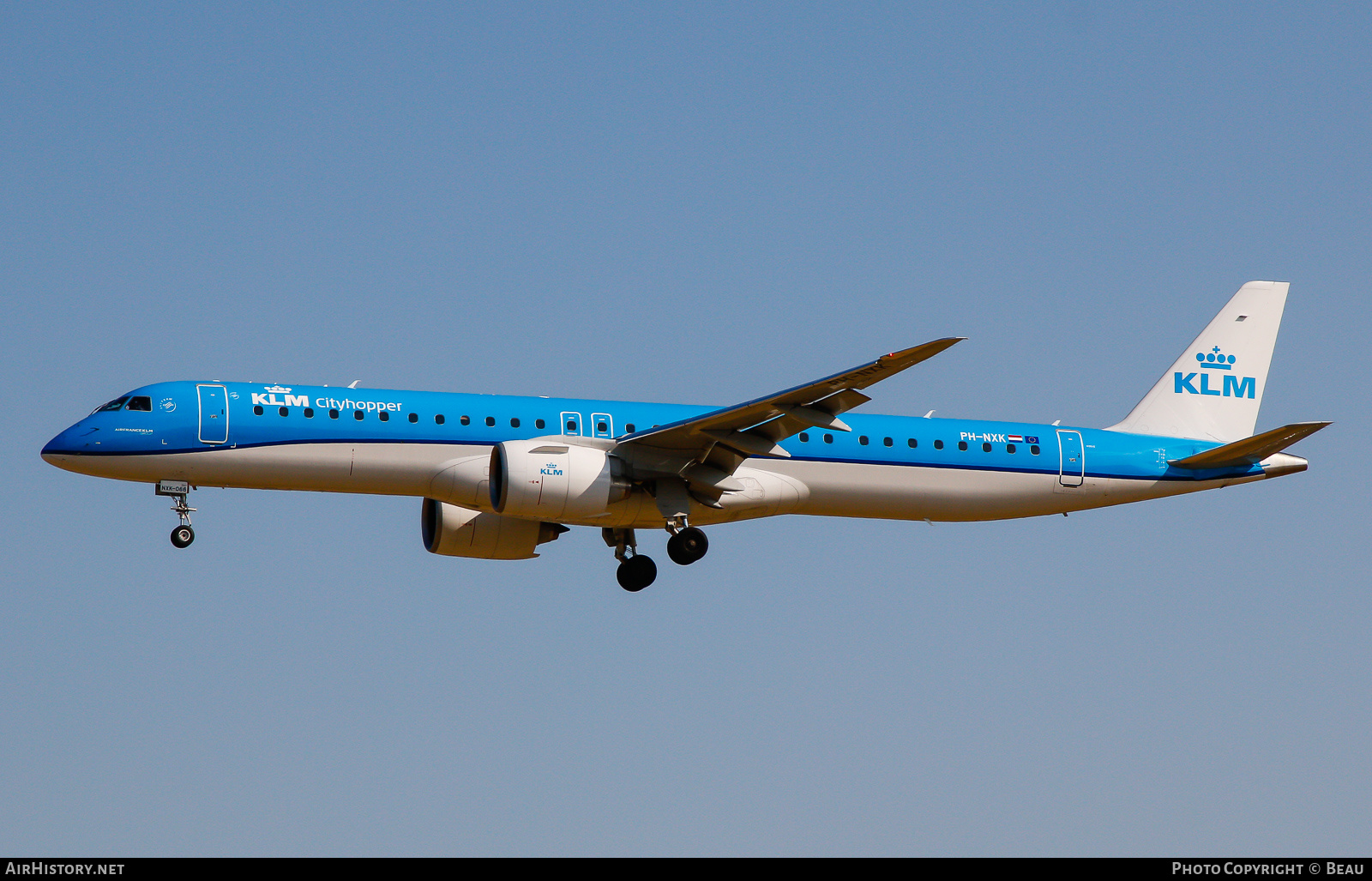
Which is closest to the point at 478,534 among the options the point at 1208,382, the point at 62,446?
the point at 62,446

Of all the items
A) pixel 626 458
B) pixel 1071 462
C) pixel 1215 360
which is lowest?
pixel 626 458

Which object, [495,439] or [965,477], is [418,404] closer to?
[495,439]

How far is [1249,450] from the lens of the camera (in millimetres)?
39406

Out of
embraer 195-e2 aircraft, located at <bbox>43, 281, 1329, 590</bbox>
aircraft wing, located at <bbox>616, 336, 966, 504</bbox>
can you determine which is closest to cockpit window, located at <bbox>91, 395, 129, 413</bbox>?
embraer 195-e2 aircraft, located at <bbox>43, 281, 1329, 590</bbox>

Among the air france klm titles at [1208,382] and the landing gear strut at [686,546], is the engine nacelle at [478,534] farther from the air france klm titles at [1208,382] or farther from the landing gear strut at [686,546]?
the air france klm titles at [1208,382]

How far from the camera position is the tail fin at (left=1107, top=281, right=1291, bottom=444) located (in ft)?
138

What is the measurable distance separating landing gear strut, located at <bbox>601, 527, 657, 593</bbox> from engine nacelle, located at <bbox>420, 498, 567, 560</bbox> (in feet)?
6.76

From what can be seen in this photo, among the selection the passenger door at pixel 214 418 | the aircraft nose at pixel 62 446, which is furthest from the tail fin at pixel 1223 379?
the aircraft nose at pixel 62 446

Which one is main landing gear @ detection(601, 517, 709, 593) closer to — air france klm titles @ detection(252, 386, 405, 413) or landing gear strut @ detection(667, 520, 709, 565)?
landing gear strut @ detection(667, 520, 709, 565)

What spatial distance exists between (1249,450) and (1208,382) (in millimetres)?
4089

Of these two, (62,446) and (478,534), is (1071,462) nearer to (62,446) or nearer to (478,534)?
(478,534)

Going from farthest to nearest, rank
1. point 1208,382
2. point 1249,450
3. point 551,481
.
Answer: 1. point 1208,382
2. point 1249,450
3. point 551,481

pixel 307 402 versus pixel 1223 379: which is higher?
pixel 1223 379

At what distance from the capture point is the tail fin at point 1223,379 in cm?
4219
